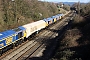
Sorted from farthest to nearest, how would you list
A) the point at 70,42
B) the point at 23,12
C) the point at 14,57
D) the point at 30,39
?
1. the point at 23,12
2. the point at 30,39
3. the point at 70,42
4. the point at 14,57

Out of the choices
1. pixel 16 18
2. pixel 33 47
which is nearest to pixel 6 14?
pixel 16 18

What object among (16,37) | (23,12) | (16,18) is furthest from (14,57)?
(23,12)

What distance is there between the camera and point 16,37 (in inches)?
1073

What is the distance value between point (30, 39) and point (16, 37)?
27.8ft

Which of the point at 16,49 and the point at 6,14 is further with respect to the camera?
the point at 6,14

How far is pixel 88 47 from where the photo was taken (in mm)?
21125

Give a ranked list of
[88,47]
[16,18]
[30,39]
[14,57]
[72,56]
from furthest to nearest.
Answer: [16,18], [30,39], [14,57], [88,47], [72,56]

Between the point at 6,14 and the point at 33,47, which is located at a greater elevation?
the point at 6,14

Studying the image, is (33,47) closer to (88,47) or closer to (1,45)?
(1,45)

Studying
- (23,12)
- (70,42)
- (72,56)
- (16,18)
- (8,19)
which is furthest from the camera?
(23,12)

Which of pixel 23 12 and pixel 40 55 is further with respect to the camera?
pixel 23 12

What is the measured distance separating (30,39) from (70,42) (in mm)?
12006

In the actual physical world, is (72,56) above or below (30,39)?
above

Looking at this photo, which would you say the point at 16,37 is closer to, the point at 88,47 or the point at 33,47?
the point at 33,47
